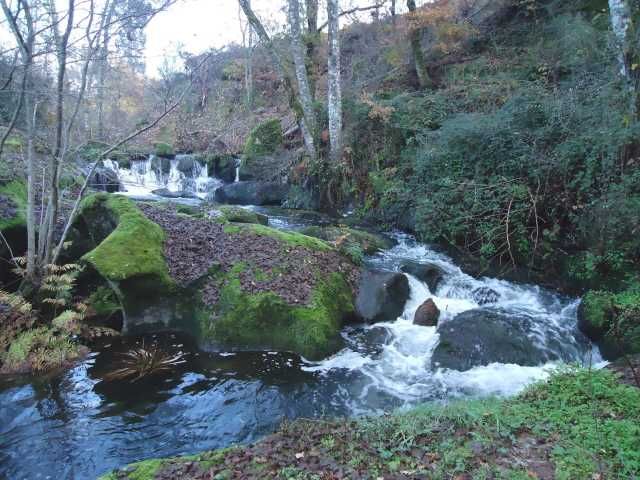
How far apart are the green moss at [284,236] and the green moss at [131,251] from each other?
1.52 m

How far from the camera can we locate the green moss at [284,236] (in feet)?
28.2

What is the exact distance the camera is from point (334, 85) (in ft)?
44.7

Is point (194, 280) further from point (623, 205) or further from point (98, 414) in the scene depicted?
point (623, 205)

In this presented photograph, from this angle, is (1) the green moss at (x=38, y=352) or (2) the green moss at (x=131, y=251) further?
(2) the green moss at (x=131, y=251)

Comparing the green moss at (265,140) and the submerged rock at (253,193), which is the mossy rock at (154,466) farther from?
the green moss at (265,140)

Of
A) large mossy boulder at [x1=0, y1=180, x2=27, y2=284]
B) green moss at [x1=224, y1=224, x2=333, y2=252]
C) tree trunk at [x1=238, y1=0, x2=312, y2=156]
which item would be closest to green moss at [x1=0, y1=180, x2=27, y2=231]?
large mossy boulder at [x1=0, y1=180, x2=27, y2=284]

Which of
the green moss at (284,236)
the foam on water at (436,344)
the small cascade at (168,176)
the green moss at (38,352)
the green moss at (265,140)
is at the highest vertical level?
the green moss at (265,140)

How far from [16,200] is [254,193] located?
820 centimetres

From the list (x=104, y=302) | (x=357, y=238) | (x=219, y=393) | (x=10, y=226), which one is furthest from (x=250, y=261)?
(x=10, y=226)

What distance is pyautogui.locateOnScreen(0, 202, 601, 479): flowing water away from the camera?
478 cm

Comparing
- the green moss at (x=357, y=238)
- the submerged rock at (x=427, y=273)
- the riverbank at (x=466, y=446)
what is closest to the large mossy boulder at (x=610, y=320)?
the riverbank at (x=466, y=446)

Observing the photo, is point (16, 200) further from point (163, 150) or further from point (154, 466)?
point (163, 150)

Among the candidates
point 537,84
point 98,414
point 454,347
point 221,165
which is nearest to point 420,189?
point 537,84

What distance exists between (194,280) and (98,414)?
9.10 ft
